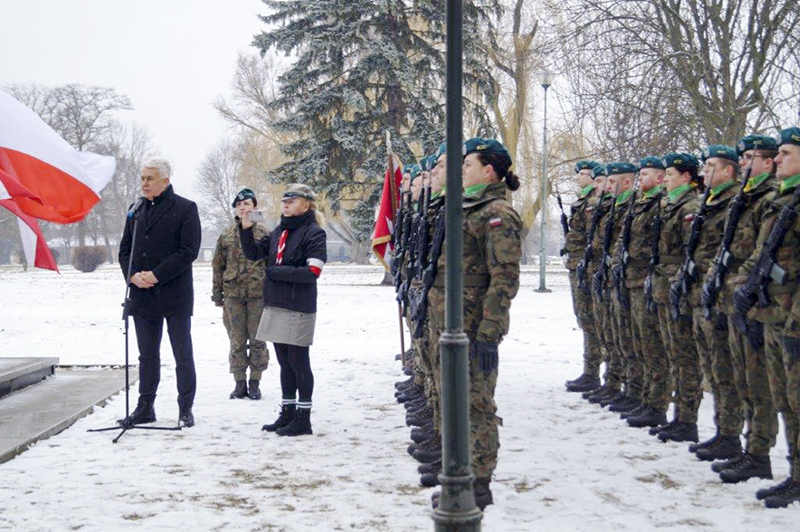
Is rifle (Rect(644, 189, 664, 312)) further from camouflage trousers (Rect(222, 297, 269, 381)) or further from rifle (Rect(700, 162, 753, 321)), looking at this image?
camouflage trousers (Rect(222, 297, 269, 381))

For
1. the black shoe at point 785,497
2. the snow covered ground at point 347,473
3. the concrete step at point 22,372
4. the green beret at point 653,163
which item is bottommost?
the snow covered ground at point 347,473

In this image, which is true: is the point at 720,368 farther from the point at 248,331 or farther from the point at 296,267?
the point at 248,331

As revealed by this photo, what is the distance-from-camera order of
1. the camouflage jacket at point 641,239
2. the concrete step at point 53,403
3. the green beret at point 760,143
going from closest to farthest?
the green beret at point 760,143
the concrete step at point 53,403
the camouflage jacket at point 641,239

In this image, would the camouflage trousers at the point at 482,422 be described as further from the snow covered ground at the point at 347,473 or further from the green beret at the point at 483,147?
the green beret at the point at 483,147

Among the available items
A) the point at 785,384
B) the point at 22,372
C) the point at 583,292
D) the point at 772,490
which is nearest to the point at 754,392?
the point at 785,384

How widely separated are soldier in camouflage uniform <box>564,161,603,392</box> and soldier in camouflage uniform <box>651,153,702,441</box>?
198cm

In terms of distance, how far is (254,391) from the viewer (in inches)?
344

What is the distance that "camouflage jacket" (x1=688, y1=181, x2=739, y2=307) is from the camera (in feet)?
20.4

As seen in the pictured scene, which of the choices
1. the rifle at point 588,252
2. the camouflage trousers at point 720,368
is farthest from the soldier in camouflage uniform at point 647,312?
the camouflage trousers at point 720,368

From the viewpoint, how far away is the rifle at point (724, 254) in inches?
221

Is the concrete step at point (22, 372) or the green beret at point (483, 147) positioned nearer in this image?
the green beret at point (483, 147)

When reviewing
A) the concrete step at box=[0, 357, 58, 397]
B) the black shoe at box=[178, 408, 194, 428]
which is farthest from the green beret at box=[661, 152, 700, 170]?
the concrete step at box=[0, 357, 58, 397]

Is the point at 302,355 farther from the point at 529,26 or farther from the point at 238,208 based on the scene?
the point at 529,26

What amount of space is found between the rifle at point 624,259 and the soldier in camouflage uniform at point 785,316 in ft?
7.73
